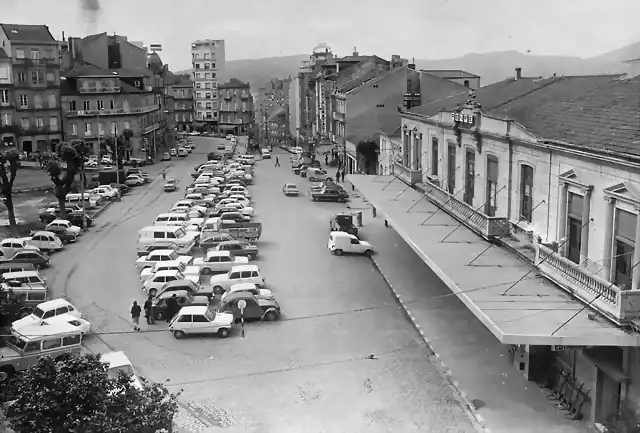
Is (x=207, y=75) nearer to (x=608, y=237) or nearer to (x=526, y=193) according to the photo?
(x=526, y=193)

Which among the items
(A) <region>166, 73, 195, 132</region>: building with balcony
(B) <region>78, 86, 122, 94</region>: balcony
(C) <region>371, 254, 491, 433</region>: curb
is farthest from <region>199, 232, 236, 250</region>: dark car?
(A) <region>166, 73, 195, 132</region>: building with balcony

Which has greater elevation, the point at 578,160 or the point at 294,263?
the point at 578,160

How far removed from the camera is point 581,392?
60.2ft

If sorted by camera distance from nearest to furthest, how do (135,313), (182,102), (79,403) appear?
(79,403)
(135,313)
(182,102)

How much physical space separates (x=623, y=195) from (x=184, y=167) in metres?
64.5

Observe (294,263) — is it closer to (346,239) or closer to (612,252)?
(346,239)

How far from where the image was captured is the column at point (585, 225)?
60.4 feet

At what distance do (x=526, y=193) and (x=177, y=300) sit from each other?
42.4 feet

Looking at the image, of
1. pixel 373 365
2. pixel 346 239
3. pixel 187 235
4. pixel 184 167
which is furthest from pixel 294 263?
pixel 184 167

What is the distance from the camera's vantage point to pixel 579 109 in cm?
2211

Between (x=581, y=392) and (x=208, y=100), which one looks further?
(x=208, y=100)

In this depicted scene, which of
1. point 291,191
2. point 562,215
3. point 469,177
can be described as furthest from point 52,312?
point 291,191

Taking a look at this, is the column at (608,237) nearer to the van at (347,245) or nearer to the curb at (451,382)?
the curb at (451,382)

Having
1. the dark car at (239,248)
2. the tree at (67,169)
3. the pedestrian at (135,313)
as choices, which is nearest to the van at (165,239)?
the dark car at (239,248)
